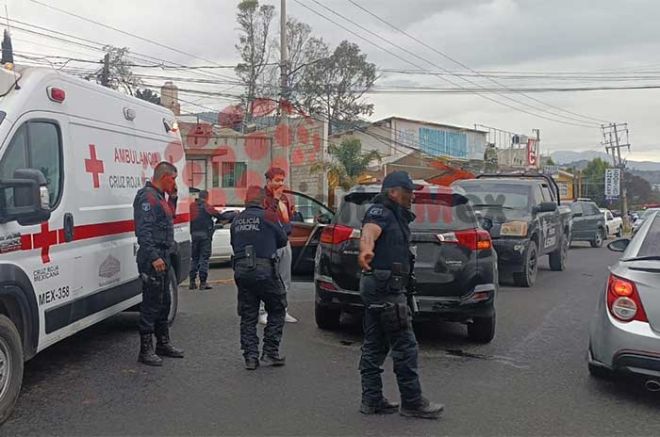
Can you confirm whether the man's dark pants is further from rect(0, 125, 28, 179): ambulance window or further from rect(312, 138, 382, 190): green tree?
rect(312, 138, 382, 190): green tree

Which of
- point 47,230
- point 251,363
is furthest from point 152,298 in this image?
point 47,230

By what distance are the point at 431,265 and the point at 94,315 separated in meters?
3.16

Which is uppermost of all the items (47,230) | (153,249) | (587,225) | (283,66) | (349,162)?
(283,66)

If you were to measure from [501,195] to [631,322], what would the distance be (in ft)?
24.9

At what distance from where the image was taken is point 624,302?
5.23m

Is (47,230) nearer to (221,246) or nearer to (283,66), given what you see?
(221,246)

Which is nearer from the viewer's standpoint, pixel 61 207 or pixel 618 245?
pixel 61 207

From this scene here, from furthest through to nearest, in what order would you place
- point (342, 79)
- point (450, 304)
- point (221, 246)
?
point (342, 79) → point (221, 246) → point (450, 304)

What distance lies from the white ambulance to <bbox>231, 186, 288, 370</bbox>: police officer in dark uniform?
1.21 metres

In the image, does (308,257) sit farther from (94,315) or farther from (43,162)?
(43,162)

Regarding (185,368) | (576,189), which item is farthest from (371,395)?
(576,189)

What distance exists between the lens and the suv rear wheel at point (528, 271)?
11820mm

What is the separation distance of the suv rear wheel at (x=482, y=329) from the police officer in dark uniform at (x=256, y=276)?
6.96 ft

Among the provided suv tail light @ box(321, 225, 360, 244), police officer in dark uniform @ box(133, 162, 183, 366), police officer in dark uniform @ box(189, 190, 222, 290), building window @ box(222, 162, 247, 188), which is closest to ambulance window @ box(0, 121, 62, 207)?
police officer in dark uniform @ box(133, 162, 183, 366)
